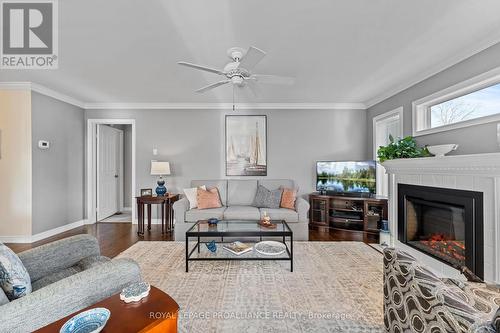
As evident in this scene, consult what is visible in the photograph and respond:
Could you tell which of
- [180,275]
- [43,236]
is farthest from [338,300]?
[43,236]

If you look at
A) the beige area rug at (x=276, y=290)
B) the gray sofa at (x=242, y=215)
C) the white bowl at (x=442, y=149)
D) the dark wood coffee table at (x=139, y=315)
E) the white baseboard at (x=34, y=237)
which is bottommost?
the beige area rug at (x=276, y=290)

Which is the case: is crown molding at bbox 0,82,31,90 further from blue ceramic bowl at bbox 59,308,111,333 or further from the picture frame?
blue ceramic bowl at bbox 59,308,111,333

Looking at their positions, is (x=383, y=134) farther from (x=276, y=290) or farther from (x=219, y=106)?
(x=276, y=290)

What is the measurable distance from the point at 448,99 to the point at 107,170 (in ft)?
21.1

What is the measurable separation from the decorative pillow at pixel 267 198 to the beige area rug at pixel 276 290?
1.04 meters

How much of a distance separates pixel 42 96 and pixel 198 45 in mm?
3191

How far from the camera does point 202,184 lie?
4461mm

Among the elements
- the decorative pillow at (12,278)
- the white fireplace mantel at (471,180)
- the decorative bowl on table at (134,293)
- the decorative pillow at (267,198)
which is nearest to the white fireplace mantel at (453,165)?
the white fireplace mantel at (471,180)

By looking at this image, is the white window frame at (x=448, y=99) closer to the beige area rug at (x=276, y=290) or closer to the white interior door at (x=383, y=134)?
the white interior door at (x=383, y=134)

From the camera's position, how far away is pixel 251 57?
2.01 m

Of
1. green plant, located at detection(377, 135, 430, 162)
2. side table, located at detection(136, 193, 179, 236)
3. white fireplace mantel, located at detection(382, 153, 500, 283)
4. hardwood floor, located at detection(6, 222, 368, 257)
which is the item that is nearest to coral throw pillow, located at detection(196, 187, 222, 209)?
side table, located at detection(136, 193, 179, 236)

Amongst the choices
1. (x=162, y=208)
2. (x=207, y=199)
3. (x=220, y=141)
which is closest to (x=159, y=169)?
(x=162, y=208)

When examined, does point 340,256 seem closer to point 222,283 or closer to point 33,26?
point 222,283

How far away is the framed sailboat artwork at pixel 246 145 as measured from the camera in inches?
190
